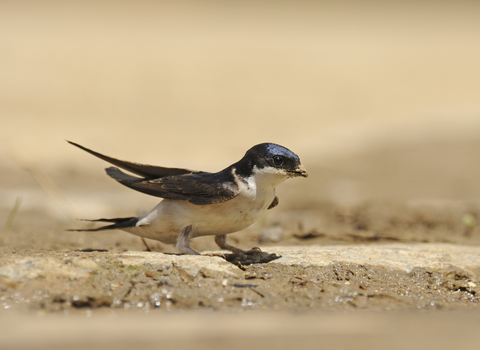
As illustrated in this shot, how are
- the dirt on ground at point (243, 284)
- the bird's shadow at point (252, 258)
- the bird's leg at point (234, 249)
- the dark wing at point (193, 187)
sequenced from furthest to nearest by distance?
1. the bird's leg at point (234, 249)
2. the bird's shadow at point (252, 258)
3. the dark wing at point (193, 187)
4. the dirt on ground at point (243, 284)

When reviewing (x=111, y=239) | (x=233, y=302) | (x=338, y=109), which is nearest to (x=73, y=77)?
(x=338, y=109)

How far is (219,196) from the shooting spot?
432cm

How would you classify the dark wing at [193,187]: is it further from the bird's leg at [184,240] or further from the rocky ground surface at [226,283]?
the rocky ground surface at [226,283]

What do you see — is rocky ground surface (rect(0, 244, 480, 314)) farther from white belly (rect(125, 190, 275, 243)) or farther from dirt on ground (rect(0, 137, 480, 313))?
white belly (rect(125, 190, 275, 243))

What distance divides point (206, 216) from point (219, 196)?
210 millimetres

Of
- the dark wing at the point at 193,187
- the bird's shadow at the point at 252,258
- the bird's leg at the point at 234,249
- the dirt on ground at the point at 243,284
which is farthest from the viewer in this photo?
the bird's leg at the point at 234,249

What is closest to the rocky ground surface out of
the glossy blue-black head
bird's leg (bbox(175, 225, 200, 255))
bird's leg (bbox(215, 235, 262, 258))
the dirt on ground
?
the dirt on ground

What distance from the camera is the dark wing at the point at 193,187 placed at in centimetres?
433

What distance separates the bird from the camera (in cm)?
438

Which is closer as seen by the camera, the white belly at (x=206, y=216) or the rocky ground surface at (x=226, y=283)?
the rocky ground surface at (x=226, y=283)

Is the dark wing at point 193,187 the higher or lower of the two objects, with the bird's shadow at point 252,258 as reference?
higher

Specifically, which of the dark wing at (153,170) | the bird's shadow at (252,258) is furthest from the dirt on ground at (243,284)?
the dark wing at (153,170)

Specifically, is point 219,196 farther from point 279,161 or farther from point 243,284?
point 243,284

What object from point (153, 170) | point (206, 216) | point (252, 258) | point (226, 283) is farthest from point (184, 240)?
point (226, 283)
